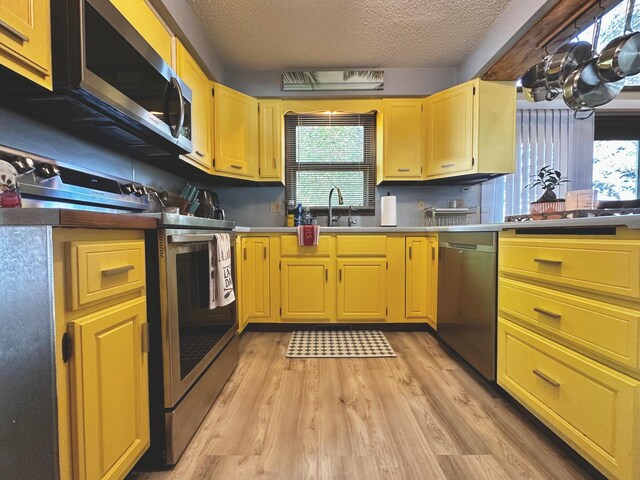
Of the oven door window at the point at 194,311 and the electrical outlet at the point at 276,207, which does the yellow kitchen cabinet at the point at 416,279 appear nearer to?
the electrical outlet at the point at 276,207

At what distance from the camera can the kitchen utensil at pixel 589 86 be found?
1610 mm

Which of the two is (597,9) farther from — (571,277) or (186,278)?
(186,278)

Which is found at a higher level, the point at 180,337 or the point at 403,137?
the point at 403,137

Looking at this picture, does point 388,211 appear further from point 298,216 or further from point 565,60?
point 565,60

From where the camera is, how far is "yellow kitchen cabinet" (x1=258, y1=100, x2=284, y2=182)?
8.98ft

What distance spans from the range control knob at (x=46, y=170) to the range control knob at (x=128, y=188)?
1.38 feet

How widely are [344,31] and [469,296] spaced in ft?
6.99

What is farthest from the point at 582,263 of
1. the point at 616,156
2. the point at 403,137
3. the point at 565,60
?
the point at 616,156

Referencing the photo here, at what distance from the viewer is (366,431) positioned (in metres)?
1.24

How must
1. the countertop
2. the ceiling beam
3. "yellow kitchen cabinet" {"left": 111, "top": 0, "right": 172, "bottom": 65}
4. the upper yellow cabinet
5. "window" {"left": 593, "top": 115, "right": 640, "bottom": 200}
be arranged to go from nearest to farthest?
the countertop → "yellow kitchen cabinet" {"left": 111, "top": 0, "right": 172, "bottom": 65} → the ceiling beam → the upper yellow cabinet → "window" {"left": 593, "top": 115, "right": 640, "bottom": 200}

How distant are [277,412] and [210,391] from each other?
0.33 meters

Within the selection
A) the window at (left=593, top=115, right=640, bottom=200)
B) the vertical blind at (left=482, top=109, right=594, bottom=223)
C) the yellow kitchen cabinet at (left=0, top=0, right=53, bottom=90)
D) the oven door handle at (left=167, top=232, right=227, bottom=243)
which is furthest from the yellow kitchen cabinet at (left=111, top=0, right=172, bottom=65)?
the window at (left=593, top=115, right=640, bottom=200)

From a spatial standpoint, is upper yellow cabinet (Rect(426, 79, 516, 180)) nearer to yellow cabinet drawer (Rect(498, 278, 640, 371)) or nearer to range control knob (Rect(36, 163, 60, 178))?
yellow cabinet drawer (Rect(498, 278, 640, 371))

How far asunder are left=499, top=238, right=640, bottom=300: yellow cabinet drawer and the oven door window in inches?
56.6
